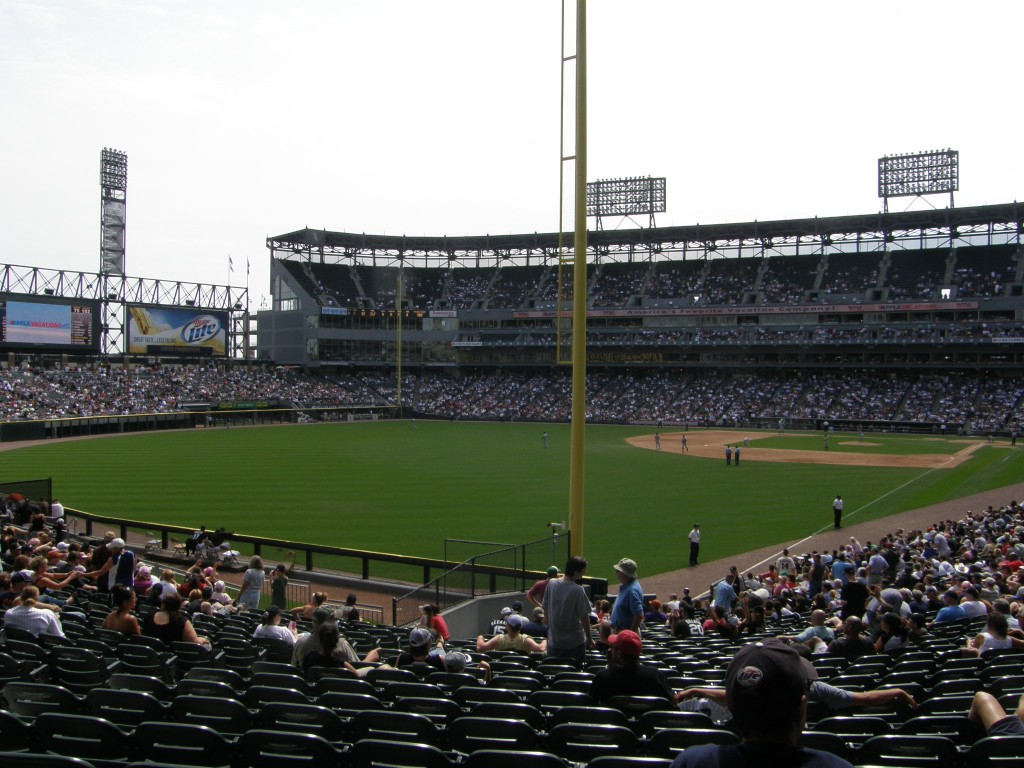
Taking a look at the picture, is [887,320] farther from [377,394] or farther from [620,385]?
[377,394]

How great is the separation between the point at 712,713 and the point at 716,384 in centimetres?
7840

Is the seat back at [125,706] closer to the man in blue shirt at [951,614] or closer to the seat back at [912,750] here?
the seat back at [912,750]

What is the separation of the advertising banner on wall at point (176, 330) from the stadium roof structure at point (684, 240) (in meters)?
18.1

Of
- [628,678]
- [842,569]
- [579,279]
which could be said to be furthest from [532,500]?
[628,678]

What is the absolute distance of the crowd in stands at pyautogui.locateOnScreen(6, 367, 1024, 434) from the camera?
65.2 m

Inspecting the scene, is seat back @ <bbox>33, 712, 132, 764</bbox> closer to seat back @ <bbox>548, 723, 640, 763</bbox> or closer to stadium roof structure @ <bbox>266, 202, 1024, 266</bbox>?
seat back @ <bbox>548, 723, 640, 763</bbox>

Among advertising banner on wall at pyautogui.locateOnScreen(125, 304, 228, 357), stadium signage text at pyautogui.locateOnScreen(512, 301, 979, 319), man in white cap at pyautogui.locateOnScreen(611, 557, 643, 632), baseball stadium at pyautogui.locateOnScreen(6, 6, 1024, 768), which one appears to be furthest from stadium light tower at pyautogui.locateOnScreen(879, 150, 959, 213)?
man in white cap at pyautogui.locateOnScreen(611, 557, 643, 632)

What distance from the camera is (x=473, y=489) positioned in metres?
32.9

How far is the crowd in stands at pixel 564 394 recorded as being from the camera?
65.2 meters

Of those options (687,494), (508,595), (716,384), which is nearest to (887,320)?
(716,384)

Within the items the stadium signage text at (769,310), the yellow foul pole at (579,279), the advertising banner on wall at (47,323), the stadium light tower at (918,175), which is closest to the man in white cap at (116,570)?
the yellow foul pole at (579,279)

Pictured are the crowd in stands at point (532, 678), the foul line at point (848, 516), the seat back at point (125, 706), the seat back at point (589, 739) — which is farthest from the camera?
the foul line at point (848, 516)

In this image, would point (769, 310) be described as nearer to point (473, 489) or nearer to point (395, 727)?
point (473, 489)

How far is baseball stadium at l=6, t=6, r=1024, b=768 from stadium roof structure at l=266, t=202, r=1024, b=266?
0.41m
